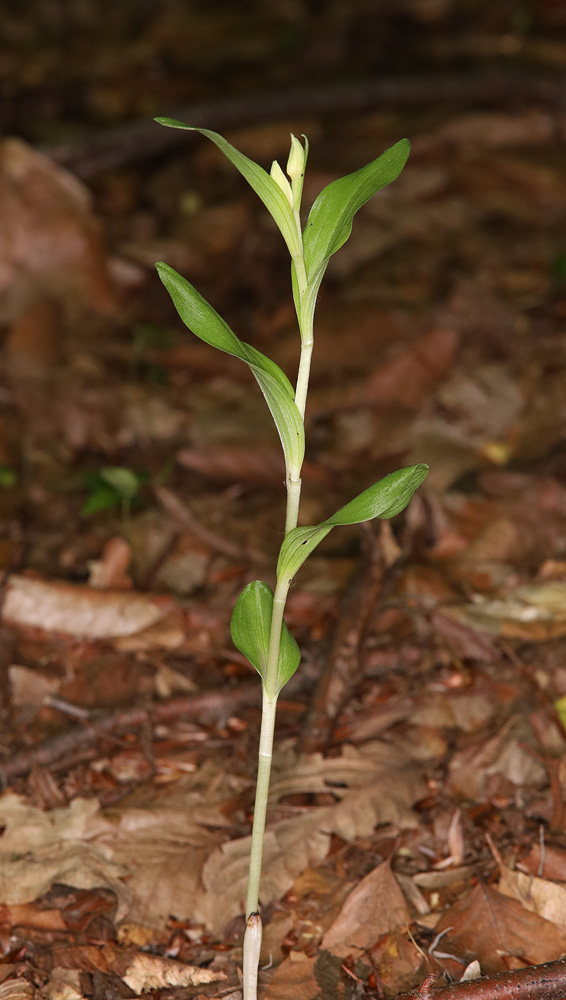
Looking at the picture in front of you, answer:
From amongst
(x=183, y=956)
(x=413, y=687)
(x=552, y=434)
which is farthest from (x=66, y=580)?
(x=552, y=434)

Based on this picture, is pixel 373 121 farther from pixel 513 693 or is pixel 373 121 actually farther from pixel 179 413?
pixel 513 693

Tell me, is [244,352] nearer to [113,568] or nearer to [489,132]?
[113,568]

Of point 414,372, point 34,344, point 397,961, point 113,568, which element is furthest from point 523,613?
point 34,344

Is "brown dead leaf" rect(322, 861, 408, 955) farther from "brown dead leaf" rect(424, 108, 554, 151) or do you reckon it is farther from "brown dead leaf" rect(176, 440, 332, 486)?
"brown dead leaf" rect(424, 108, 554, 151)

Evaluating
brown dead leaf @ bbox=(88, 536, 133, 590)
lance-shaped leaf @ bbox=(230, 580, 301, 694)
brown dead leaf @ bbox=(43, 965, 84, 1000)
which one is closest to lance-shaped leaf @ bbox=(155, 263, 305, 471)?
lance-shaped leaf @ bbox=(230, 580, 301, 694)

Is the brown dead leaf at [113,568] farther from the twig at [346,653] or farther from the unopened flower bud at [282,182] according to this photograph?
the unopened flower bud at [282,182]

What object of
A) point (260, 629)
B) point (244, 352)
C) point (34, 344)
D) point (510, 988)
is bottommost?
point (34, 344)
